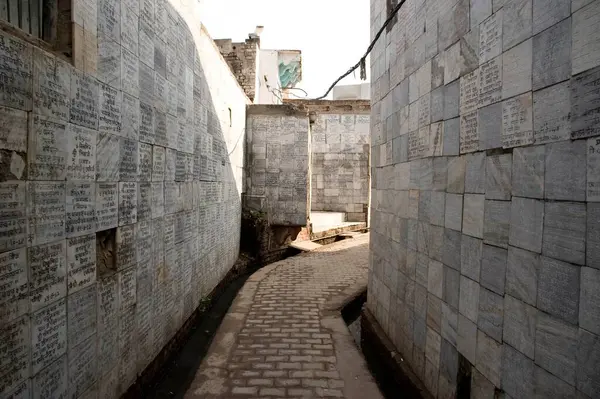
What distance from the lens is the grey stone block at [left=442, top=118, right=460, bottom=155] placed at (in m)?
3.08

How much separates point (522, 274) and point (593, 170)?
30.3 inches

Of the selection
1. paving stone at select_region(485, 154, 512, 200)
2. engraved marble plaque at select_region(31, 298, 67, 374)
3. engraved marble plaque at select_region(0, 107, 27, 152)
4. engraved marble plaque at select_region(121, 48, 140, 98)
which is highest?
engraved marble plaque at select_region(121, 48, 140, 98)

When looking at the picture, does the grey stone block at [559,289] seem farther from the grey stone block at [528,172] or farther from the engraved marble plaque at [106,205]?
the engraved marble plaque at [106,205]

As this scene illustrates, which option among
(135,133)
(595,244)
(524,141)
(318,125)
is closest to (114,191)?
(135,133)

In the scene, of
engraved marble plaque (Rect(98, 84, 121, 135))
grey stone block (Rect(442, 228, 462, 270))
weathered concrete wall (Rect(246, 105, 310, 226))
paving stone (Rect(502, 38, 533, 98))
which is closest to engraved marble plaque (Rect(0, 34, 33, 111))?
engraved marble plaque (Rect(98, 84, 121, 135))

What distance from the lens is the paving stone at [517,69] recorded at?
2205mm

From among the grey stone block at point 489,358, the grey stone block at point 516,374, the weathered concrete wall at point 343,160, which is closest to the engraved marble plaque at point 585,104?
the grey stone block at point 516,374

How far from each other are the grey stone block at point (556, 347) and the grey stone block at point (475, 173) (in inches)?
39.8

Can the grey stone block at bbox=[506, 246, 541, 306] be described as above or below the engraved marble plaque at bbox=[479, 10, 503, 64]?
below

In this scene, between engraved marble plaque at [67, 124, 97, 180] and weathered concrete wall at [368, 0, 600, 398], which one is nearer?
weathered concrete wall at [368, 0, 600, 398]

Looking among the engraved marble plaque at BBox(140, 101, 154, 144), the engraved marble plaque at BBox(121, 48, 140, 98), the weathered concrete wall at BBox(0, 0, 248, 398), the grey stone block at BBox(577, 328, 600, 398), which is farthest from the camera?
the engraved marble plaque at BBox(140, 101, 154, 144)

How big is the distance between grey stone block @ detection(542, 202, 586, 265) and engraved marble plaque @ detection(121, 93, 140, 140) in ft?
10.9

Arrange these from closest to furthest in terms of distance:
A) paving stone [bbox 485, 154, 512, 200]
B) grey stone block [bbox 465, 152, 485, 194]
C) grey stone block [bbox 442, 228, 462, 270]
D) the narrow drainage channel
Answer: paving stone [bbox 485, 154, 512, 200], grey stone block [bbox 465, 152, 485, 194], grey stone block [bbox 442, 228, 462, 270], the narrow drainage channel

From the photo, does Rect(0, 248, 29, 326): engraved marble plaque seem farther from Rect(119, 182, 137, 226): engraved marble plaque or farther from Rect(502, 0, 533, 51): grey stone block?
Rect(502, 0, 533, 51): grey stone block
